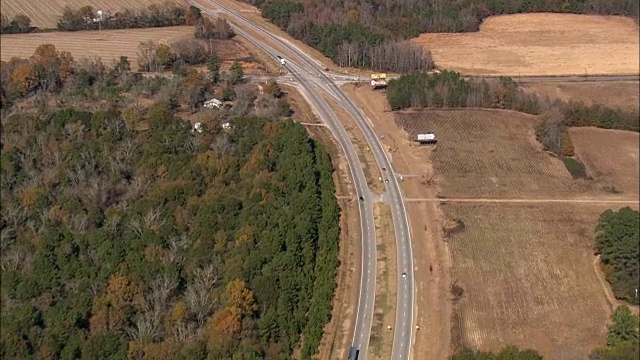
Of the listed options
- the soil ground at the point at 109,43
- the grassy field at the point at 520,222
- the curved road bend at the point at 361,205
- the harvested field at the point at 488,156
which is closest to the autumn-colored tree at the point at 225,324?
→ the curved road bend at the point at 361,205

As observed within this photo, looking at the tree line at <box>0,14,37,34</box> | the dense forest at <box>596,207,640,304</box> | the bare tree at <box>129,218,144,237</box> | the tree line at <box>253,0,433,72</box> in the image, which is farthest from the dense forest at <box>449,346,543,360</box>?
the tree line at <box>0,14,37,34</box>

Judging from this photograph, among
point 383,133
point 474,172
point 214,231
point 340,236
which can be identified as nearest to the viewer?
point 214,231

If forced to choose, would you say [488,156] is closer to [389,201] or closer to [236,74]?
[389,201]

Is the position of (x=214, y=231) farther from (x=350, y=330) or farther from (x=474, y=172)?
(x=474, y=172)

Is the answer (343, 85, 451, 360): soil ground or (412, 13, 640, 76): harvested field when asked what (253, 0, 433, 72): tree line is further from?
(343, 85, 451, 360): soil ground

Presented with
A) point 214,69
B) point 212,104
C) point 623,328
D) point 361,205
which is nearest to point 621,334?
point 623,328

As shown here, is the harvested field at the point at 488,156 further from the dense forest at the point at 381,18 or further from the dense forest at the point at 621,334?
the dense forest at the point at 621,334

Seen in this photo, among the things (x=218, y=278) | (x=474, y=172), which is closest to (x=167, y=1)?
(x=474, y=172)
